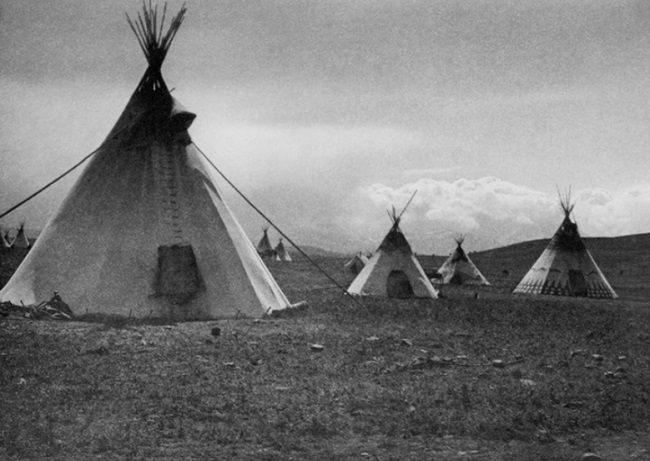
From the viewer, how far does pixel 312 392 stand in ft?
24.1

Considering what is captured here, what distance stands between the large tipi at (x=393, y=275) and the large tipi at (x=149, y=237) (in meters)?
7.06

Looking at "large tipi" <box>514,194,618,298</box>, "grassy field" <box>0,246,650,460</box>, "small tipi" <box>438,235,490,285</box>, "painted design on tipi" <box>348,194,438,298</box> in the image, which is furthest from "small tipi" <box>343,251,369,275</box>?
"grassy field" <box>0,246,650,460</box>

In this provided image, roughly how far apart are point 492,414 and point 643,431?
62.1 inches

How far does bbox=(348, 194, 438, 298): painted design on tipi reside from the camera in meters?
21.0

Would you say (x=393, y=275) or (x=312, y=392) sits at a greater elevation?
(x=393, y=275)

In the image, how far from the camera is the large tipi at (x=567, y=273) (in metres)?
26.2

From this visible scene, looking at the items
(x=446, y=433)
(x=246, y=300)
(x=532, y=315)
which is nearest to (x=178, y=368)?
(x=446, y=433)

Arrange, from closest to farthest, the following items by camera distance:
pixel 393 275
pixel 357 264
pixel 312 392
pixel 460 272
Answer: pixel 312 392, pixel 393 275, pixel 460 272, pixel 357 264

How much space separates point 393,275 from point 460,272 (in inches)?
552

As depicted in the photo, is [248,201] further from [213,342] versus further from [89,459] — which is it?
[89,459]

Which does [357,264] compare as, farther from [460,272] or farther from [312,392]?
[312,392]

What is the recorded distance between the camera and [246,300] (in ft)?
43.1

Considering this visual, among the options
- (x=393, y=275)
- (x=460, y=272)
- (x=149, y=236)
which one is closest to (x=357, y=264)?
(x=460, y=272)

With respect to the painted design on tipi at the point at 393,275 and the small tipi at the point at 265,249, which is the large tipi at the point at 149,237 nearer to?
the painted design on tipi at the point at 393,275
